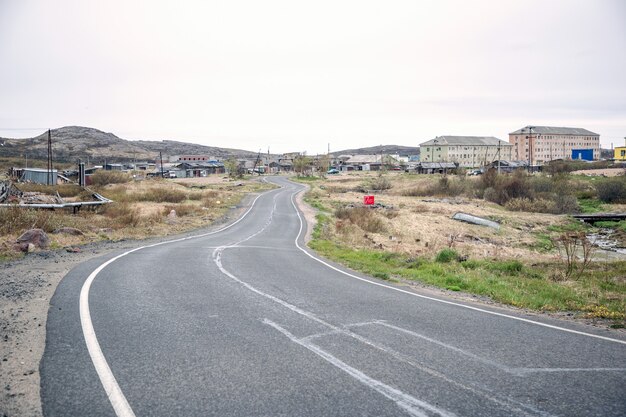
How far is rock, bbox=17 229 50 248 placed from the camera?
53.7ft

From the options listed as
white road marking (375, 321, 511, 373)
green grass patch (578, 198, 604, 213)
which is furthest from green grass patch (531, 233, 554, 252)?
white road marking (375, 321, 511, 373)

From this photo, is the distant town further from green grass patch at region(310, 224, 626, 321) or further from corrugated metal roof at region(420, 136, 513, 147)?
green grass patch at region(310, 224, 626, 321)

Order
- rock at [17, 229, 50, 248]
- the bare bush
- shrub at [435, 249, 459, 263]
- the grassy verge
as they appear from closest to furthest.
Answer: the grassy verge
the bare bush
rock at [17, 229, 50, 248]
shrub at [435, 249, 459, 263]

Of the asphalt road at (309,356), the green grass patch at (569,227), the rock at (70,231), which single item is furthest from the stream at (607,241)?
the rock at (70,231)

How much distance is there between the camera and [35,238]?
54.4 ft

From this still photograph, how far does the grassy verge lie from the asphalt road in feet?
5.21

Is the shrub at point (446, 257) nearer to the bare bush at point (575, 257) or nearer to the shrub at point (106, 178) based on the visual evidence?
the bare bush at point (575, 257)

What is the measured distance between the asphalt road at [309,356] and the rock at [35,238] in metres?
8.02

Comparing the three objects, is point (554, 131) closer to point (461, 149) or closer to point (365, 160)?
point (461, 149)

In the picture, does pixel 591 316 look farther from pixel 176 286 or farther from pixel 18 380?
pixel 18 380

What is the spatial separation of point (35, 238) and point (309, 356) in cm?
1493

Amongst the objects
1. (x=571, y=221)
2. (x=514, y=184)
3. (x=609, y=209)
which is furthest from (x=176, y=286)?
(x=514, y=184)

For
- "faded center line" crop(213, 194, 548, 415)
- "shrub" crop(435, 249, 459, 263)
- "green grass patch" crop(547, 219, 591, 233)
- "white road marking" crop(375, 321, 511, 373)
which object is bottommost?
"green grass patch" crop(547, 219, 591, 233)

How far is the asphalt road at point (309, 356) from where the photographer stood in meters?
4.42
